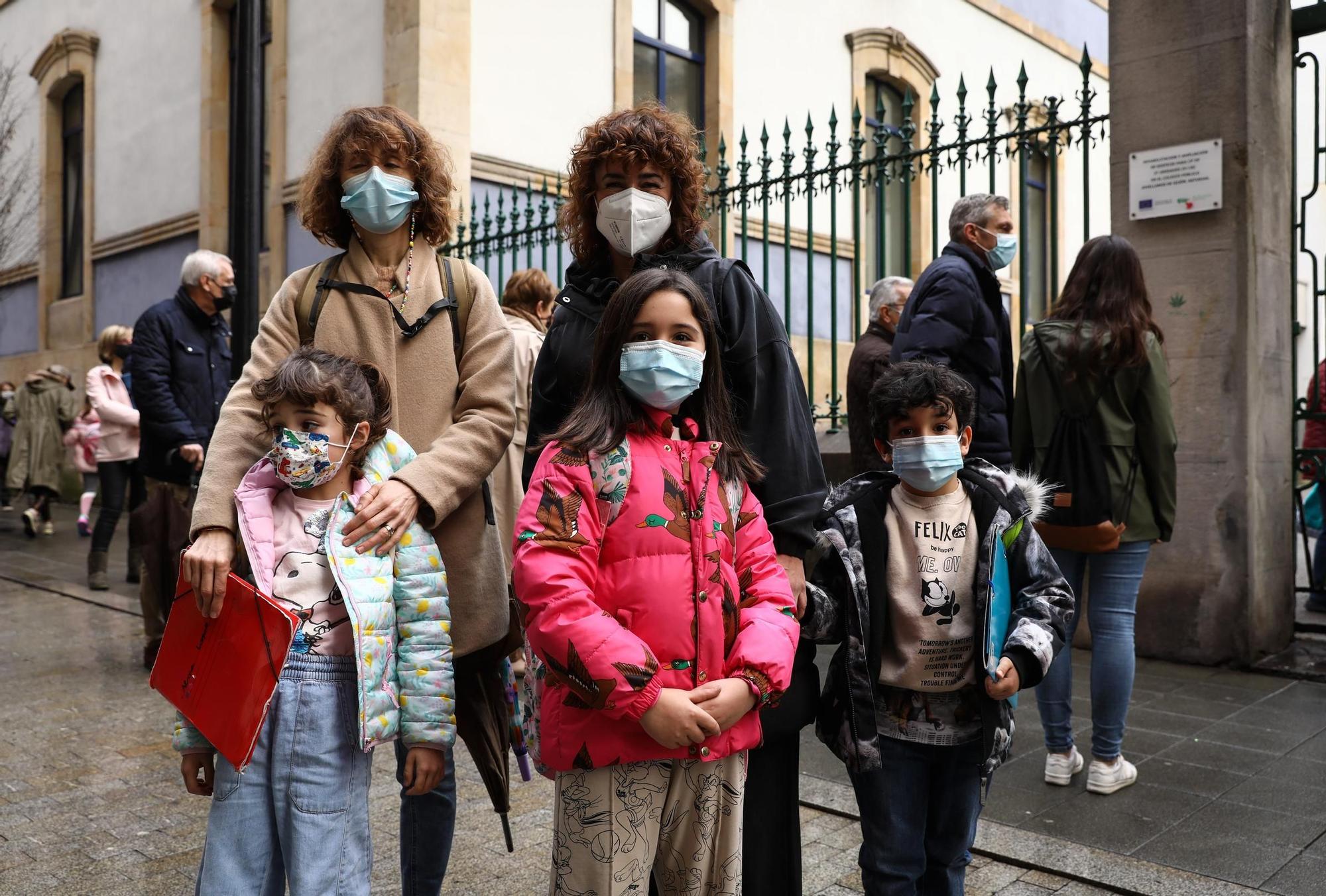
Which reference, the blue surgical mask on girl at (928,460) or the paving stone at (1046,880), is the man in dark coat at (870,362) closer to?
the paving stone at (1046,880)

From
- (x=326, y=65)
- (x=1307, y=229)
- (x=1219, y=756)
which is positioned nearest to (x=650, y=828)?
(x=1219, y=756)

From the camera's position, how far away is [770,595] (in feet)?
8.01

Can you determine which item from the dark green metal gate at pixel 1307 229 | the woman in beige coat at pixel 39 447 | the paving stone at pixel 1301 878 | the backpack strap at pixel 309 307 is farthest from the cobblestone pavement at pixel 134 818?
the woman in beige coat at pixel 39 447

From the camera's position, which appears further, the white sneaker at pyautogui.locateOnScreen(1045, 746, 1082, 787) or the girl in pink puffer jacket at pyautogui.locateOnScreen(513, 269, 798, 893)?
the white sneaker at pyautogui.locateOnScreen(1045, 746, 1082, 787)

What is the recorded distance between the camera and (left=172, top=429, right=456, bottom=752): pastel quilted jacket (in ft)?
8.05

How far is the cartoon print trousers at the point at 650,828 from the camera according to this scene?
2324mm

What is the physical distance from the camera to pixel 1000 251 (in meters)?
5.12

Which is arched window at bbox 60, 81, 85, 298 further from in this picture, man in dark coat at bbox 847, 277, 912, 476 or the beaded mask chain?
the beaded mask chain

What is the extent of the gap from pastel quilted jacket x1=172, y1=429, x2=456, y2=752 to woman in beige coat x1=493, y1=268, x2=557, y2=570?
1118 mm

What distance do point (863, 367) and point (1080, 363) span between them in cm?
162

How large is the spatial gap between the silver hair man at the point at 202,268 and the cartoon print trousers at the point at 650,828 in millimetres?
4750

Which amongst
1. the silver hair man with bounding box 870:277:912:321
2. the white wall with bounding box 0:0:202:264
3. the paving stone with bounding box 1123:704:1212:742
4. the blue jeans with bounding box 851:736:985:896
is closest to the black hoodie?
the blue jeans with bounding box 851:736:985:896

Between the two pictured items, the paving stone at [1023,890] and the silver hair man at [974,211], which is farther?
the silver hair man at [974,211]

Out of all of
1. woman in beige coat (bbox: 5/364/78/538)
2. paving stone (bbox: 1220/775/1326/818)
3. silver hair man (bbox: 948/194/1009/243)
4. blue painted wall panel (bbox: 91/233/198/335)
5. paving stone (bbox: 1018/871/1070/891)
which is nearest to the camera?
paving stone (bbox: 1018/871/1070/891)
